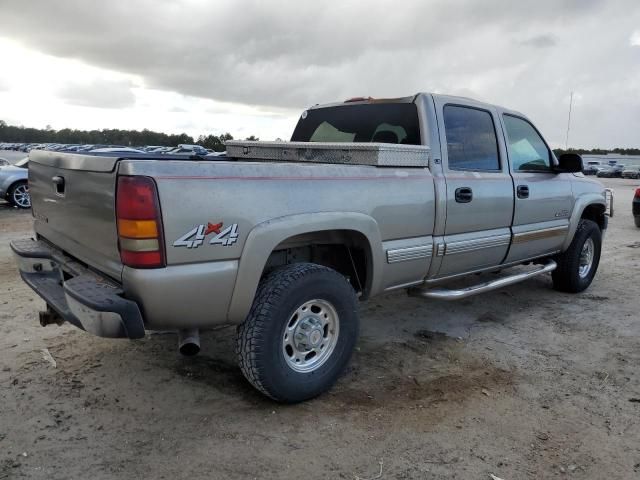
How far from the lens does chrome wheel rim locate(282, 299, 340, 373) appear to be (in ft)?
10.6

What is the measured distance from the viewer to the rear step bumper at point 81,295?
102 inches

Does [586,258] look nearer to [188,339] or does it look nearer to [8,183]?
[188,339]

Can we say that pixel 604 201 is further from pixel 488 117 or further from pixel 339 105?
pixel 339 105

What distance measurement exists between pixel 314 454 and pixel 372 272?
1292mm

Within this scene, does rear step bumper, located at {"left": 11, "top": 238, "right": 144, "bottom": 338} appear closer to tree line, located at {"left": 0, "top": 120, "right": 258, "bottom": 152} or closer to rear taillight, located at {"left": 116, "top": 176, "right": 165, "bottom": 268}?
rear taillight, located at {"left": 116, "top": 176, "right": 165, "bottom": 268}

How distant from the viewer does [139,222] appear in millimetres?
2578

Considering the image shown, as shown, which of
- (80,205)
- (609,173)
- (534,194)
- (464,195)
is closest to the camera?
(80,205)

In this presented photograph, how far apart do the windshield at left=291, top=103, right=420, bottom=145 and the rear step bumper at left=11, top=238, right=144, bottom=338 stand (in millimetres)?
2440

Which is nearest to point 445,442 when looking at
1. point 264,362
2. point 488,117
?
point 264,362

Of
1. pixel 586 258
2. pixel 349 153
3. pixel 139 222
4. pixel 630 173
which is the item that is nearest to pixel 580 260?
pixel 586 258

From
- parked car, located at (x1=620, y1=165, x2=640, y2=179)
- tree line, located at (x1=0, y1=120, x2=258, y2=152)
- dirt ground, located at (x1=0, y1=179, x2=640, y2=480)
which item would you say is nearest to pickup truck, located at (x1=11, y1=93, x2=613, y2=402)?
dirt ground, located at (x1=0, y1=179, x2=640, y2=480)

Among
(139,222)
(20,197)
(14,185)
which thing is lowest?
(20,197)

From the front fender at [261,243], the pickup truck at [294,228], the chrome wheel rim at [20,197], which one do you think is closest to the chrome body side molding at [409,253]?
the pickup truck at [294,228]

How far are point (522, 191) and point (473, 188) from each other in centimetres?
81
